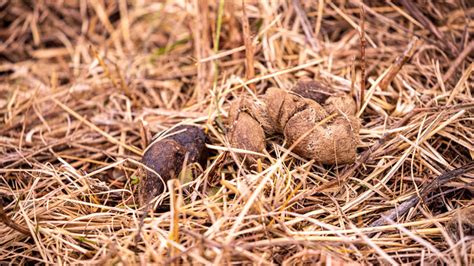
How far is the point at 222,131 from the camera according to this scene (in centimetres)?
194

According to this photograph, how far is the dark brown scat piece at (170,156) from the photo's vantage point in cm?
169

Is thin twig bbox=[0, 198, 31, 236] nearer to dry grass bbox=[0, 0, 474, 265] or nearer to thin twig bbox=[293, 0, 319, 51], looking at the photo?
dry grass bbox=[0, 0, 474, 265]

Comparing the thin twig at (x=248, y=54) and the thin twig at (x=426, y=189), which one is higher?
the thin twig at (x=248, y=54)

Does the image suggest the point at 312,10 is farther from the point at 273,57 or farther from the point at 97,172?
the point at 97,172

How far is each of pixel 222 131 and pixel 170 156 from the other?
291 mm

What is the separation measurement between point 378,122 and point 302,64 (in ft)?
1.62

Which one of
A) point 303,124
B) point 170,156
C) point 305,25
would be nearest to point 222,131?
point 170,156

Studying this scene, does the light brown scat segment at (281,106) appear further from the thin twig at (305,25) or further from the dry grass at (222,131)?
the thin twig at (305,25)

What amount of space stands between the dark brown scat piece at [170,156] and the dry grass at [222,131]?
65mm

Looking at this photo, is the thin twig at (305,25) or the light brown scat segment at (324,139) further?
the thin twig at (305,25)

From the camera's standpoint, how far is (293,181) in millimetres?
1668

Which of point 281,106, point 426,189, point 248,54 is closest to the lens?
point 426,189

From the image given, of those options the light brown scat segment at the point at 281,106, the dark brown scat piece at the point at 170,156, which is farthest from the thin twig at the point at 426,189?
the dark brown scat piece at the point at 170,156

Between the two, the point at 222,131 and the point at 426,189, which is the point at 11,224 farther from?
the point at 426,189
